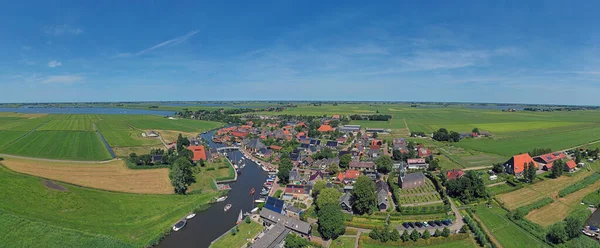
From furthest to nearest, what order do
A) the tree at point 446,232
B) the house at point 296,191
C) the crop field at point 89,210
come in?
1. the house at point 296,191
2. the tree at point 446,232
3. the crop field at point 89,210

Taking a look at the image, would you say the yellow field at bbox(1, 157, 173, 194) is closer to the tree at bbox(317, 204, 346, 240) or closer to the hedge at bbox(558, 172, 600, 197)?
the tree at bbox(317, 204, 346, 240)

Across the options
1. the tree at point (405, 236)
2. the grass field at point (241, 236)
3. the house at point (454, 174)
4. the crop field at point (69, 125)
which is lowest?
the grass field at point (241, 236)

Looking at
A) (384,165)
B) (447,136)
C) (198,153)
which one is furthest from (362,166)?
(447,136)

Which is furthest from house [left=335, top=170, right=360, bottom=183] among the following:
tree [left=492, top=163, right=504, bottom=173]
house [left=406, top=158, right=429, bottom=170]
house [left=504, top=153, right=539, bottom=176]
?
house [left=504, top=153, right=539, bottom=176]

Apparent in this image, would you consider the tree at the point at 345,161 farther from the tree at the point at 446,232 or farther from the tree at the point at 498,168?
the tree at the point at 446,232

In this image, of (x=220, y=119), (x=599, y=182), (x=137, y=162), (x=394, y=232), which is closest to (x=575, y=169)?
(x=599, y=182)

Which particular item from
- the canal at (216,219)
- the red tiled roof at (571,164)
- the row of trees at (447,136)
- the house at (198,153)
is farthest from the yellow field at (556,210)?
the house at (198,153)
